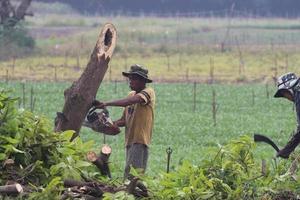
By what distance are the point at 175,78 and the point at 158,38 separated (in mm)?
19321

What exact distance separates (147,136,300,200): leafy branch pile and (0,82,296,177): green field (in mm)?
6292

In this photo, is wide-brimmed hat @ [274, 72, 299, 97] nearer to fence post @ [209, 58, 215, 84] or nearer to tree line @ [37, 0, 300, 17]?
fence post @ [209, 58, 215, 84]

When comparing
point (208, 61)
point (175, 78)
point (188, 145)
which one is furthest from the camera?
point (208, 61)

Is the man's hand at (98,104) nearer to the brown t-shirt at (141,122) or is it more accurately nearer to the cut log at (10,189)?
the brown t-shirt at (141,122)

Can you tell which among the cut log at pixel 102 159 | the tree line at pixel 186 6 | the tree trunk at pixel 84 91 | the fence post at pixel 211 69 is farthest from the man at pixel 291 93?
the tree line at pixel 186 6

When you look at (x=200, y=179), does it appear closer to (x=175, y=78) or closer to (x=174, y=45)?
(x=175, y=78)

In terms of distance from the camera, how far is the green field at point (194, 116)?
19719 millimetres

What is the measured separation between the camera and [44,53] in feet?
160

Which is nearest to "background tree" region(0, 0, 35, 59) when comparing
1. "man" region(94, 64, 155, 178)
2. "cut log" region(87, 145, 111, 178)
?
"man" region(94, 64, 155, 178)

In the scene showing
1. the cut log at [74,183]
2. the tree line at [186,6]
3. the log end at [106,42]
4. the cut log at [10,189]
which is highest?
the tree line at [186,6]

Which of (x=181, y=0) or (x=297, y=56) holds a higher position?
(x=181, y=0)

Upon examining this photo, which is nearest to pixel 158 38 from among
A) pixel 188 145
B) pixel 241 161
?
pixel 188 145

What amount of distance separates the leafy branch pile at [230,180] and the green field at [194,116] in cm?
629

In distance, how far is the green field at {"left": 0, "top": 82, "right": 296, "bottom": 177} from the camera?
19719 mm
